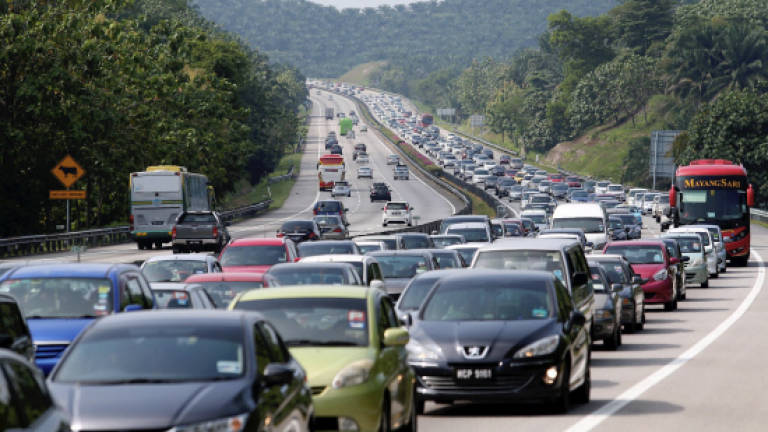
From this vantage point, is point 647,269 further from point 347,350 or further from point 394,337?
point 347,350

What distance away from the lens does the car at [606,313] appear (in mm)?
21781

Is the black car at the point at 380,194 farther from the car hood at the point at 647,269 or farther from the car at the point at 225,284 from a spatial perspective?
the car at the point at 225,284

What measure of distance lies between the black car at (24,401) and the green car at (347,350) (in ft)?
13.1

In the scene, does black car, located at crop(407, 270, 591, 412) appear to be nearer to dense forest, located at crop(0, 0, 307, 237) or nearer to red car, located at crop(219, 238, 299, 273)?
red car, located at crop(219, 238, 299, 273)

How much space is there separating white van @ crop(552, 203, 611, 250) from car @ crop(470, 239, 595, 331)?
81.2ft

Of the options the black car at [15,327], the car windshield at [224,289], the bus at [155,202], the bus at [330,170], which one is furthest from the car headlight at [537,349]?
the bus at [330,170]

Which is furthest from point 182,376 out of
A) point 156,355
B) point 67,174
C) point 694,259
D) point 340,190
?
point 340,190

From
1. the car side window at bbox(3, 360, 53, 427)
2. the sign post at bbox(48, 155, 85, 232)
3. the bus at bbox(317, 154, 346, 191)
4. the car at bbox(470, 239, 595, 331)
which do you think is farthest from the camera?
the bus at bbox(317, 154, 346, 191)

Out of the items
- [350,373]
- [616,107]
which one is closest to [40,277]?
[350,373]

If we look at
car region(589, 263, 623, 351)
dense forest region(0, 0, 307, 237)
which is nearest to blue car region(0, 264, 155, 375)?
car region(589, 263, 623, 351)

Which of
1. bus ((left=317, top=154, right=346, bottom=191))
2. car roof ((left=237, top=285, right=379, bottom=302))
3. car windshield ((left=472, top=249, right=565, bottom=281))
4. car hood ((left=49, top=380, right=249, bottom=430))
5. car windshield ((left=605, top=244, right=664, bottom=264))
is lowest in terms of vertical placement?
bus ((left=317, top=154, right=346, bottom=191))

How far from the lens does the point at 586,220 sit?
1783 inches

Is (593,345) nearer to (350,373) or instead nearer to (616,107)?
(350,373)

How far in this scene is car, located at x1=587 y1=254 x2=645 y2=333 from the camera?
25.5 m
